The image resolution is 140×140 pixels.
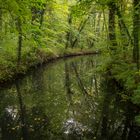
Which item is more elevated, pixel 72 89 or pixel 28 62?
pixel 28 62

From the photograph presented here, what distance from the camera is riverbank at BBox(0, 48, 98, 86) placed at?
986 inches

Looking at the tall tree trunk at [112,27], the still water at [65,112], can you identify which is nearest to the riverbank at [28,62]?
the still water at [65,112]

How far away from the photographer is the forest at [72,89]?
14.4 m

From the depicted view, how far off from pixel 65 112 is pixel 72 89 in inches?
280

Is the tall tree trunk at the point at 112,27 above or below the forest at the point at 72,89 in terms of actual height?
above

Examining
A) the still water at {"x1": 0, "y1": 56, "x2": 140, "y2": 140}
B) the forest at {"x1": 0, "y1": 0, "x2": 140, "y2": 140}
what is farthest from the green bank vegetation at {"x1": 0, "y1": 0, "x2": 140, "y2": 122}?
the still water at {"x1": 0, "y1": 56, "x2": 140, "y2": 140}

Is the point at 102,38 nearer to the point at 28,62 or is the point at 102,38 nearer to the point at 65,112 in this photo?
the point at 28,62

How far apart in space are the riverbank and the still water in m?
0.76

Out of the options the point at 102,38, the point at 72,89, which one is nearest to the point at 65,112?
the point at 72,89

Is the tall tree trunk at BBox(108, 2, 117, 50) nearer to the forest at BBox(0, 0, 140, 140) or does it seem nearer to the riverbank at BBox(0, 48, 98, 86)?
the forest at BBox(0, 0, 140, 140)

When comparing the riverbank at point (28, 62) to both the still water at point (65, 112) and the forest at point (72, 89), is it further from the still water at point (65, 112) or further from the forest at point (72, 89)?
the still water at point (65, 112)

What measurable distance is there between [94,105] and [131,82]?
2758 millimetres

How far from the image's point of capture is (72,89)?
80.0 ft

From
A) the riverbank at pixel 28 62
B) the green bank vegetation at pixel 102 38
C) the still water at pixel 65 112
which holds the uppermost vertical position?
the green bank vegetation at pixel 102 38
